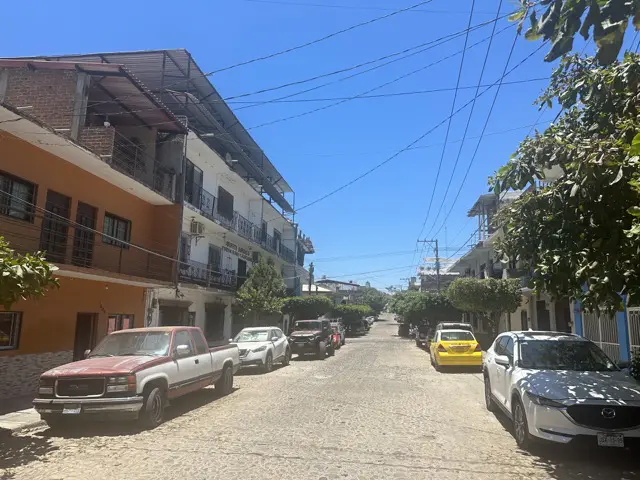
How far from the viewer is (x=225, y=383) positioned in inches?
448

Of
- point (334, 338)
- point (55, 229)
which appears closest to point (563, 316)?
point (334, 338)

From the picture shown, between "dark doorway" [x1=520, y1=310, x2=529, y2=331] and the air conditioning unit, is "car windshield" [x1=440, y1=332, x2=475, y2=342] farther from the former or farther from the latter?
the air conditioning unit

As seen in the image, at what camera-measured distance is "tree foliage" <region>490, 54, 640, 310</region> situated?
5184mm

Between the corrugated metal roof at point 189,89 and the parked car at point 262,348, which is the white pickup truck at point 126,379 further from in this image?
the corrugated metal roof at point 189,89

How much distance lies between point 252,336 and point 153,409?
10189mm

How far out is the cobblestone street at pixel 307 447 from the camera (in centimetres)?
549

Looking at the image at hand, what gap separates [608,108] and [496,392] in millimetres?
5132

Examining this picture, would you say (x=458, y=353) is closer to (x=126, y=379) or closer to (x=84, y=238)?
(x=126, y=379)

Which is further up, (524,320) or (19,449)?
(524,320)

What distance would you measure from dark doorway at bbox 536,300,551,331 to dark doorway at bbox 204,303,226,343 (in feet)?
59.2

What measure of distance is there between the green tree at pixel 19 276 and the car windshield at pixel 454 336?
1428cm

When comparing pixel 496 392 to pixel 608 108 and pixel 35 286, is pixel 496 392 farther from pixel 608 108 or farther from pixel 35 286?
pixel 35 286

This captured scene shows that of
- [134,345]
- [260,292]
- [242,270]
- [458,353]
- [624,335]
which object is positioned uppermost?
[242,270]

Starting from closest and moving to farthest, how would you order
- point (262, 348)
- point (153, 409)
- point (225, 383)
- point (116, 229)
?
point (153, 409), point (225, 383), point (262, 348), point (116, 229)
